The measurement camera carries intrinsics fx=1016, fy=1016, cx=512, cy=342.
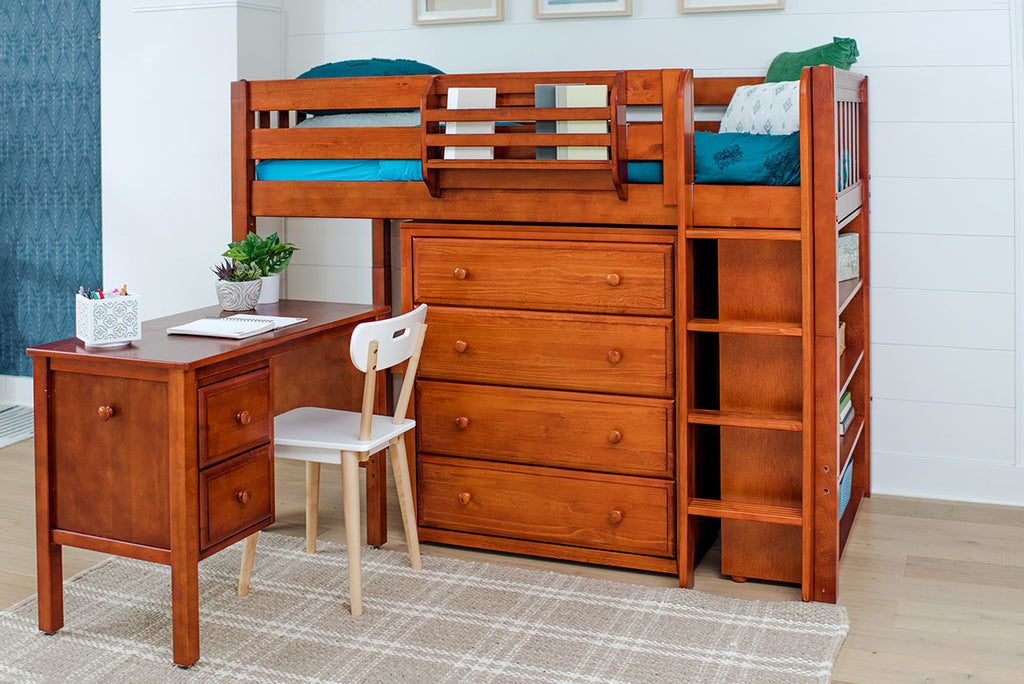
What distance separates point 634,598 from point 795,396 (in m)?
0.64

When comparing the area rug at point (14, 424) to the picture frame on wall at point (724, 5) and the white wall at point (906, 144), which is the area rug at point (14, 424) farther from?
the picture frame on wall at point (724, 5)

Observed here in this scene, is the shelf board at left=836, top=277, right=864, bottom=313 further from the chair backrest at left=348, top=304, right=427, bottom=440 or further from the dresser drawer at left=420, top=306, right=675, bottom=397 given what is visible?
the chair backrest at left=348, top=304, right=427, bottom=440

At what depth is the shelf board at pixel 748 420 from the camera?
2481mm

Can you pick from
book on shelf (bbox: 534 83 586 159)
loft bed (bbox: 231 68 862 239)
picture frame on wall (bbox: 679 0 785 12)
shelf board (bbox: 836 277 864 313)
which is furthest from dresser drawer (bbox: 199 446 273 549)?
picture frame on wall (bbox: 679 0 785 12)

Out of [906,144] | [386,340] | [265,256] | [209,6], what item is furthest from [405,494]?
[209,6]

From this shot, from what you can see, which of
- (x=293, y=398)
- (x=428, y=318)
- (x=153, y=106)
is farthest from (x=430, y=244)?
(x=153, y=106)

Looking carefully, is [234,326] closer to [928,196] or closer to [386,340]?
[386,340]

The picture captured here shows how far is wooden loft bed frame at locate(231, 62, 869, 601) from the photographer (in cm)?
242

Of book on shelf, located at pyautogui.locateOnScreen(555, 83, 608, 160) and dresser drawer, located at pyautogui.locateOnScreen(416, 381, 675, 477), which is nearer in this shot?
book on shelf, located at pyautogui.locateOnScreen(555, 83, 608, 160)

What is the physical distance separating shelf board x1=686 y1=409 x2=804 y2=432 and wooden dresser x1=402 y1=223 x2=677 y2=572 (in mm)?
85

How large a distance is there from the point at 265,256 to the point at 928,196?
203 centimetres

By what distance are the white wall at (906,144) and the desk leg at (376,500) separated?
1307 mm

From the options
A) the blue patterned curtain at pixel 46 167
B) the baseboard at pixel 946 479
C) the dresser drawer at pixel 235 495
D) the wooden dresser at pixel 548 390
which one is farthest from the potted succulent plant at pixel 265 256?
the baseboard at pixel 946 479

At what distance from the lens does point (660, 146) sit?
2525 millimetres
